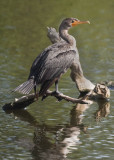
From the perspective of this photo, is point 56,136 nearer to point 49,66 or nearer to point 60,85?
point 49,66

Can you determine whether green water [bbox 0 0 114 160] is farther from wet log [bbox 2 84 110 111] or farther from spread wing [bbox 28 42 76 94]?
spread wing [bbox 28 42 76 94]

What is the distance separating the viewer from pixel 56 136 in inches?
464

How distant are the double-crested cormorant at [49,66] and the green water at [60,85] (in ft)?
3.02

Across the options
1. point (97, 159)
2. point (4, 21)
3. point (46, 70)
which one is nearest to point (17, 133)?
point (46, 70)

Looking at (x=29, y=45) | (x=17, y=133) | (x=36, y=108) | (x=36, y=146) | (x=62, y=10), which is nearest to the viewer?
(x=36, y=146)

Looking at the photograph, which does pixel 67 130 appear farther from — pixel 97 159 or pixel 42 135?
pixel 97 159

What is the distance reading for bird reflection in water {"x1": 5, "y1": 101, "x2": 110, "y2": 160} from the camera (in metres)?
10.7

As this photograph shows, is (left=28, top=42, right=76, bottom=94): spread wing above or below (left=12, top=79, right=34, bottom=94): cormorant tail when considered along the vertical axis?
above

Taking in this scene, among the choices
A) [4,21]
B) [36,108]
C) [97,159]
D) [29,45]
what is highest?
[4,21]

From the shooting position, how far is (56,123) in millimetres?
12602

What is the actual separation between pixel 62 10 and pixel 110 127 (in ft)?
50.4

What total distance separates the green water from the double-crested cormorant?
920 mm

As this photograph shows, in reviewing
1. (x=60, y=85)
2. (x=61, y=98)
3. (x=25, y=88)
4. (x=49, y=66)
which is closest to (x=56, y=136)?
(x=61, y=98)

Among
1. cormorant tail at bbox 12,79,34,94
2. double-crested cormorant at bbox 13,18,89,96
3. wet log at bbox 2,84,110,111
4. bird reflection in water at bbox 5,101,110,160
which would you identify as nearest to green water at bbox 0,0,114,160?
bird reflection in water at bbox 5,101,110,160
